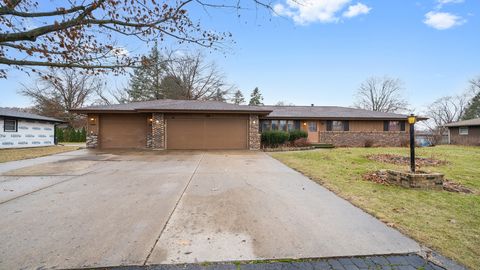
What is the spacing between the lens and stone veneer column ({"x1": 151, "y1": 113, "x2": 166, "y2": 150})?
44.5ft

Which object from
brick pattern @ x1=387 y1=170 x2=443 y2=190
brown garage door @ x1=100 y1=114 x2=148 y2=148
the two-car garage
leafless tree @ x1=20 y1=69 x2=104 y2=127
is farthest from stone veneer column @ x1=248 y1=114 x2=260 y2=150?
leafless tree @ x1=20 y1=69 x2=104 y2=127

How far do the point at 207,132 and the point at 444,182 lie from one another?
11050 millimetres

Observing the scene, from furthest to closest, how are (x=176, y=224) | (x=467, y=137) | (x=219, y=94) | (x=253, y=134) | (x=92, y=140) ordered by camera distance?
(x=219, y=94) < (x=467, y=137) < (x=92, y=140) < (x=253, y=134) < (x=176, y=224)

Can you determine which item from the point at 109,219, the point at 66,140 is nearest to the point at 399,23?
the point at 109,219

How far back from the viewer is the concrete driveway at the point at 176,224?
2365 millimetres

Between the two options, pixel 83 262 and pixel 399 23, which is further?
pixel 399 23

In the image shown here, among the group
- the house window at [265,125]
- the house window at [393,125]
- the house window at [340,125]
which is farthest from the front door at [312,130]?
the house window at [393,125]

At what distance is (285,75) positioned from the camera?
1981 centimetres

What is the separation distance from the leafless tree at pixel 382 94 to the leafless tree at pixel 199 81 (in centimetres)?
2647

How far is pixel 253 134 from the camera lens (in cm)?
1402

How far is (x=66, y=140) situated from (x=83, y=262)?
93.9ft

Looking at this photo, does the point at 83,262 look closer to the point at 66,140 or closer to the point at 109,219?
the point at 109,219

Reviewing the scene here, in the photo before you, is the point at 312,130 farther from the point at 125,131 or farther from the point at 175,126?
the point at 125,131

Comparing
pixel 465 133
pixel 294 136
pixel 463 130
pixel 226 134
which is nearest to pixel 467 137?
pixel 465 133
